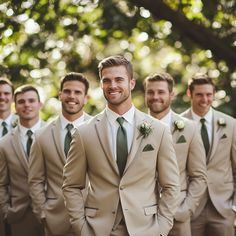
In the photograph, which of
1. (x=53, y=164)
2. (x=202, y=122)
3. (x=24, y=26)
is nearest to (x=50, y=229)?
(x=53, y=164)

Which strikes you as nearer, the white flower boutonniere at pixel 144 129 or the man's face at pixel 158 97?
the white flower boutonniere at pixel 144 129

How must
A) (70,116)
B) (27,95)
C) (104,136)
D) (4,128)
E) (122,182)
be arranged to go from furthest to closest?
(4,128), (27,95), (70,116), (104,136), (122,182)

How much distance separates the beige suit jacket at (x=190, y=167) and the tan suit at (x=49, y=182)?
1.32 m

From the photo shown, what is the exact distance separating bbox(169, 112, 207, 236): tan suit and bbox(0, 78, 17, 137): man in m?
2.63

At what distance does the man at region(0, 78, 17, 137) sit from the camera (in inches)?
348

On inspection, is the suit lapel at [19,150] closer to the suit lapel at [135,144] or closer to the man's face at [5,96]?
the man's face at [5,96]

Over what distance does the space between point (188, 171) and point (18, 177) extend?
2135 millimetres

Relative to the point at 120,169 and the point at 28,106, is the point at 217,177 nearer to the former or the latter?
the point at 120,169

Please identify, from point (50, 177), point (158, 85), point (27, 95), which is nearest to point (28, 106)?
point (27, 95)

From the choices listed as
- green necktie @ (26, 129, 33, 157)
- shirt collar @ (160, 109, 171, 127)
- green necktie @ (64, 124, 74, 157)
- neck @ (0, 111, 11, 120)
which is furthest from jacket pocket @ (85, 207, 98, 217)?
neck @ (0, 111, 11, 120)

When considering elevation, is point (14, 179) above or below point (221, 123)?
below

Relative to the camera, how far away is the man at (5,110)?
8.84 m

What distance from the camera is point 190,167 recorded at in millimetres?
7250

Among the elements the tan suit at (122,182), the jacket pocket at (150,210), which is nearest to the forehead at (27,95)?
the tan suit at (122,182)
